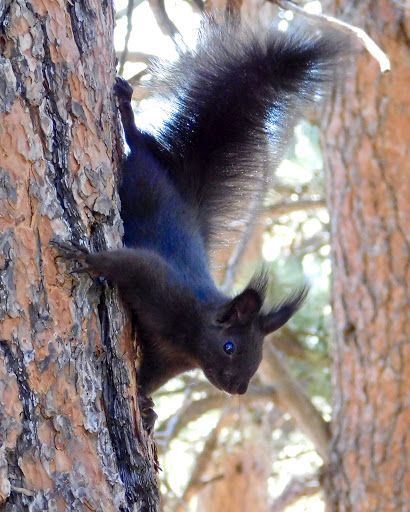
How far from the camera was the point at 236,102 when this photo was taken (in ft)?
7.29

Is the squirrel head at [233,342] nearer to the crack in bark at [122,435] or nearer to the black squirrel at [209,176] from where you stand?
the black squirrel at [209,176]

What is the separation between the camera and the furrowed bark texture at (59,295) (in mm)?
1425

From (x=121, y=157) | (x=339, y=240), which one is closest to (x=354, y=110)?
(x=339, y=240)

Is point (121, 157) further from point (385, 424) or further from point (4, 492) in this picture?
point (385, 424)

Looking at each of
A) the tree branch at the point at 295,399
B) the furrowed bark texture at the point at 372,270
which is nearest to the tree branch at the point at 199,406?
the tree branch at the point at 295,399

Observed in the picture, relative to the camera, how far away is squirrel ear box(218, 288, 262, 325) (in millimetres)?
2117

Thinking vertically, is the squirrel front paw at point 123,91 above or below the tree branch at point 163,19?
below

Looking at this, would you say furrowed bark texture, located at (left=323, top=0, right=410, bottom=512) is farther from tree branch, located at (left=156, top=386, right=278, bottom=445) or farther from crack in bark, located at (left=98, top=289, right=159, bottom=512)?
crack in bark, located at (left=98, top=289, right=159, bottom=512)

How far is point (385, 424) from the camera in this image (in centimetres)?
384

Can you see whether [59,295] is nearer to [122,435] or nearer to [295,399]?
[122,435]

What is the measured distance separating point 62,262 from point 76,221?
0.32 ft

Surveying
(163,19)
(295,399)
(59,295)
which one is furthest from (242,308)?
(295,399)

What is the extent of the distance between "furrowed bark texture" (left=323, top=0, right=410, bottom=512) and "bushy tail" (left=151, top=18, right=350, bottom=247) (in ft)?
5.63

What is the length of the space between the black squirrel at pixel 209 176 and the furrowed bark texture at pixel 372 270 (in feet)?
5.57
